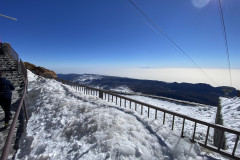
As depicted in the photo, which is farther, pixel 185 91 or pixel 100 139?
pixel 185 91

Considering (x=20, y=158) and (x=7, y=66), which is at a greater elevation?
(x=7, y=66)

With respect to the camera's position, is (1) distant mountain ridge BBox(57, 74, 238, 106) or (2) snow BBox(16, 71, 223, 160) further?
(1) distant mountain ridge BBox(57, 74, 238, 106)

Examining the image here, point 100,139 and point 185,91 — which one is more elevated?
point 100,139

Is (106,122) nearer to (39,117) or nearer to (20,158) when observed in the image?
(20,158)

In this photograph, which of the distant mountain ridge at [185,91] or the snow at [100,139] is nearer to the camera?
the snow at [100,139]

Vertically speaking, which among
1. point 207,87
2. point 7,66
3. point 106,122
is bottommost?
point 207,87

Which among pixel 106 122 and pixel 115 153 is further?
pixel 106 122

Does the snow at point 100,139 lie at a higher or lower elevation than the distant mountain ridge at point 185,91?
higher

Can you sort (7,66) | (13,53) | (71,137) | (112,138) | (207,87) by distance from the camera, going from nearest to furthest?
(112,138)
(71,137)
(7,66)
(13,53)
(207,87)

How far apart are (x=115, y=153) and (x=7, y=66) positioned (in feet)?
54.7

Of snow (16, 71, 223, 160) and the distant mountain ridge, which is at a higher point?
snow (16, 71, 223, 160)

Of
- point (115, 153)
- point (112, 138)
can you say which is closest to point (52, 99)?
point (112, 138)

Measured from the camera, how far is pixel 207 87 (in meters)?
136

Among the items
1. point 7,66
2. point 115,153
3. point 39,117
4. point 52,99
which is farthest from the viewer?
point 7,66
